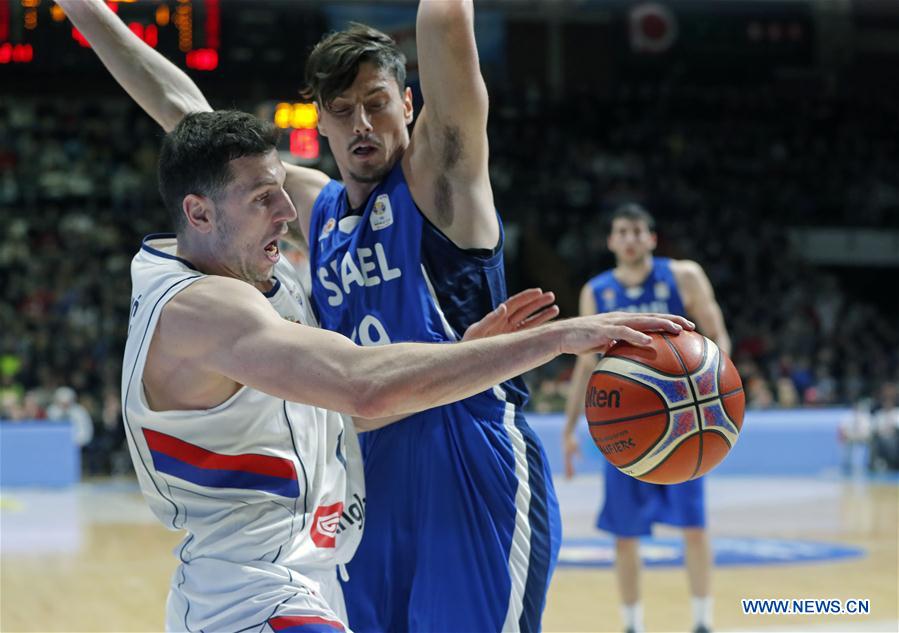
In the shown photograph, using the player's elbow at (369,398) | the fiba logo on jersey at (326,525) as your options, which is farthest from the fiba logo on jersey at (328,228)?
the player's elbow at (369,398)

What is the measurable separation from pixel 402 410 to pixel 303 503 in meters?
0.39

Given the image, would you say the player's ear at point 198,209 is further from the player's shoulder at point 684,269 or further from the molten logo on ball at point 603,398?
the player's shoulder at point 684,269

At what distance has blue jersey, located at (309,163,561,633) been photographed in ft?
9.83

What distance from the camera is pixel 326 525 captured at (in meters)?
2.75

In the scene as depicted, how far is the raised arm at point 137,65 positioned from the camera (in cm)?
368

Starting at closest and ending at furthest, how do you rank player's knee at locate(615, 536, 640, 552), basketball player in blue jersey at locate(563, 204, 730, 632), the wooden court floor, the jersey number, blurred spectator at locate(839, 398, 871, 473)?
the jersey number → basketball player in blue jersey at locate(563, 204, 730, 632) → player's knee at locate(615, 536, 640, 552) → the wooden court floor → blurred spectator at locate(839, 398, 871, 473)

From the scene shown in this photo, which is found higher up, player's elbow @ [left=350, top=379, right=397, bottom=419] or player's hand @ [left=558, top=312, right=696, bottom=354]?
player's hand @ [left=558, top=312, right=696, bottom=354]

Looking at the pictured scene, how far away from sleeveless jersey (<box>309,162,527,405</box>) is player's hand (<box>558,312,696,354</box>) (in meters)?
0.64

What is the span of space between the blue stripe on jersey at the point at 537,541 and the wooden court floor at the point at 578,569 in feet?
10.3

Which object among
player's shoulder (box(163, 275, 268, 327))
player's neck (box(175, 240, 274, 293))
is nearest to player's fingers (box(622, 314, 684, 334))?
player's shoulder (box(163, 275, 268, 327))

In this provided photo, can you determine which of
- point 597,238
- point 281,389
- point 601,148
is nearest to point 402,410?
point 281,389

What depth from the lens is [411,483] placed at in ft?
10.1

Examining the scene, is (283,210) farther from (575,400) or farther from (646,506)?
(575,400)

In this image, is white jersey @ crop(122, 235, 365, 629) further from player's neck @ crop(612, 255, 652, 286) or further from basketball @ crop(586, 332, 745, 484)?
player's neck @ crop(612, 255, 652, 286)
